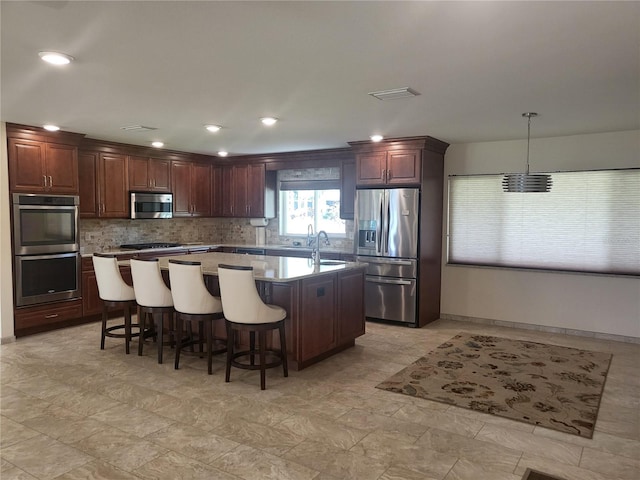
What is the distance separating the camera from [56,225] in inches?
228

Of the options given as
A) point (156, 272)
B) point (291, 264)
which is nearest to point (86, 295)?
point (156, 272)

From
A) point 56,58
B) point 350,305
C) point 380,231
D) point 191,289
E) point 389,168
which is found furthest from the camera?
point 380,231

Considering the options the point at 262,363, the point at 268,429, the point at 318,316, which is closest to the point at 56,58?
the point at 262,363

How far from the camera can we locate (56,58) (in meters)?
3.02

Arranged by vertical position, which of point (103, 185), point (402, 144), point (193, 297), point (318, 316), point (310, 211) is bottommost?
point (318, 316)

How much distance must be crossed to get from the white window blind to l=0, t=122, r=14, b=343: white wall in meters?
5.57

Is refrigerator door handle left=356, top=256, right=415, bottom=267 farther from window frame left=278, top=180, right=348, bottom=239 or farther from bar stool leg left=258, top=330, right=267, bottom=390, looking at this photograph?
bar stool leg left=258, top=330, right=267, bottom=390

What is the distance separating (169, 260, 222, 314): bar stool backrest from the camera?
432 cm

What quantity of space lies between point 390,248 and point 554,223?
208cm

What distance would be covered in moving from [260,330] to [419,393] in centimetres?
144

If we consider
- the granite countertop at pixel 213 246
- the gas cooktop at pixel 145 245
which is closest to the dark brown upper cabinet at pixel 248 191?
the granite countertop at pixel 213 246

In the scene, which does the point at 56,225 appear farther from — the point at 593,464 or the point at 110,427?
the point at 593,464

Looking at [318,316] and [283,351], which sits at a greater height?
[318,316]

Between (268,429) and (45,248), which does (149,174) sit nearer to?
(45,248)
